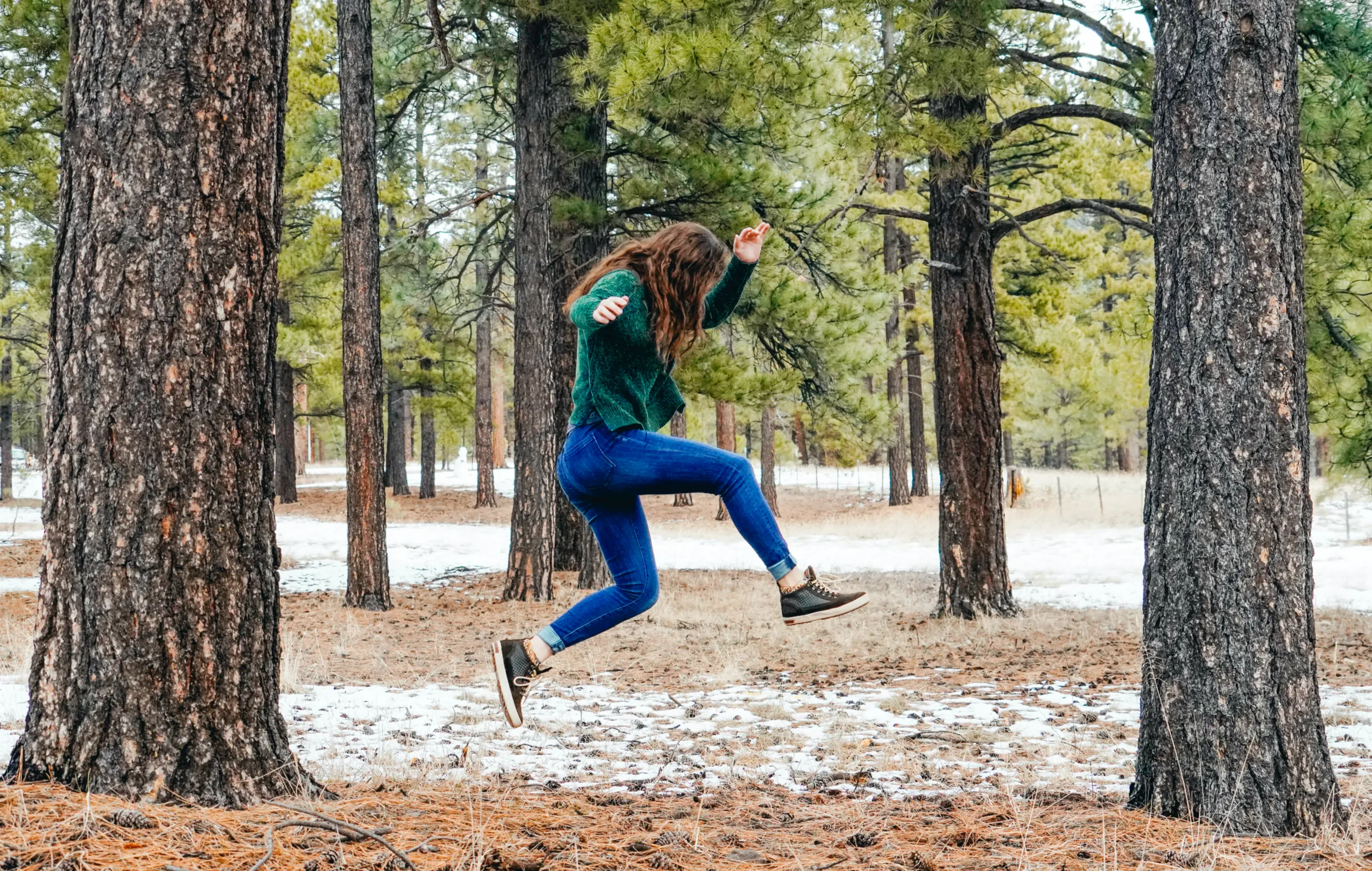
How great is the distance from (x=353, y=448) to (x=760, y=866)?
8.16 meters

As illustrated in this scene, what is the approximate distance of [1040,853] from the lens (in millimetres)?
3096

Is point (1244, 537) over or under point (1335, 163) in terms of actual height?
under

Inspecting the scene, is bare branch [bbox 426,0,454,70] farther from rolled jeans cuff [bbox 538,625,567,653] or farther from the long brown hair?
rolled jeans cuff [bbox 538,625,567,653]

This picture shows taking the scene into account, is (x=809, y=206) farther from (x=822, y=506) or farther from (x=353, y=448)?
(x=822, y=506)

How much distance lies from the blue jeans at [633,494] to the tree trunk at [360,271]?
21.4 ft

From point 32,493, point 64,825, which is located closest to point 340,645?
point 64,825

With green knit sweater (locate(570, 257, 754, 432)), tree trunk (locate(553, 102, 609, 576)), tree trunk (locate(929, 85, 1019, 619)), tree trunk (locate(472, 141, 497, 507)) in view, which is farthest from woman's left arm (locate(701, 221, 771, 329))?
tree trunk (locate(472, 141, 497, 507))

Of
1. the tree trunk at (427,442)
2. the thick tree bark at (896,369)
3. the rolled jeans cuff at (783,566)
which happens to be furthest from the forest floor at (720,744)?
the tree trunk at (427,442)

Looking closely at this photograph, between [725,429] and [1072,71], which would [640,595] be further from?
[725,429]

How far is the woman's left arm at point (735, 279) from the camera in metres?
4.00

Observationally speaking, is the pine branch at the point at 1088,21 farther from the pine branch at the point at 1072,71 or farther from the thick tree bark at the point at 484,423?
the thick tree bark at the point at 484,423

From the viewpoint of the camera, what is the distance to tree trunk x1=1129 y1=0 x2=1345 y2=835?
11.4 ft

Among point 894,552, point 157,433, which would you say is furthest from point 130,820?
point 894,552

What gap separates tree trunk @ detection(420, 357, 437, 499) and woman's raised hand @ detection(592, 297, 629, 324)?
2221 cm
